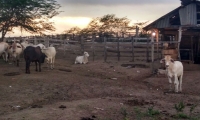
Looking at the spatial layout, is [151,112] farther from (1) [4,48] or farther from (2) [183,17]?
(2) [183,17]

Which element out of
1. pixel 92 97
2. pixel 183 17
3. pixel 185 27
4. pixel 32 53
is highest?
pixel 183 17

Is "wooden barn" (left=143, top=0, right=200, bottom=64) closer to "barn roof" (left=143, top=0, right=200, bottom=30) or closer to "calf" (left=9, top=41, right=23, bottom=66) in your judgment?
"barn roof" (left=143, top=0, right=200, bottom=30)

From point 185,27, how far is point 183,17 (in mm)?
1182

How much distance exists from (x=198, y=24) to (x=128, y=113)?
47.6ft

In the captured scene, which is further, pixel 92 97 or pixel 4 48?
→ pixel 4 48

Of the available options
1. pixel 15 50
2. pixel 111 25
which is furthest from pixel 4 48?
pixel 111 25

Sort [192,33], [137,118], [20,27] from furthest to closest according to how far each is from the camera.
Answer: [20,27], [192,33], [137,118]

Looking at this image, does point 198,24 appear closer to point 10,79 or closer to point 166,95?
point 166,95

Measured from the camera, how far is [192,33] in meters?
25.6

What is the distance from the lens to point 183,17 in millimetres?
24766

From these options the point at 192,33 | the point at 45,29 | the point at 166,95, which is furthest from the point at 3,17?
the point at 166,95

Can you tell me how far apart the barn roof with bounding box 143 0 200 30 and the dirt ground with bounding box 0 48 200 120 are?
16.7ft

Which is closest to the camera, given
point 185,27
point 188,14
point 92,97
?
point 92,97

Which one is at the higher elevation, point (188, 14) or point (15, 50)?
point (188, 14)
